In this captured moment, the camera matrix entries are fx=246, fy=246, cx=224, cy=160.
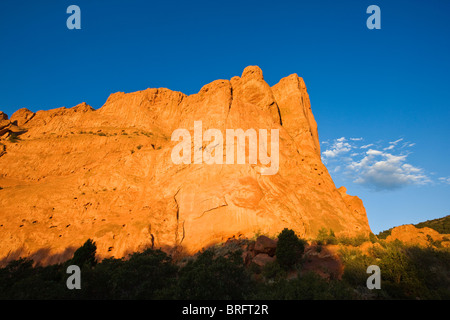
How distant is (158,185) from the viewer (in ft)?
116

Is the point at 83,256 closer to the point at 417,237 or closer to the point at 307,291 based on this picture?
the point at 307,291

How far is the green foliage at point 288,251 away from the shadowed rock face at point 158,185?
335 inches

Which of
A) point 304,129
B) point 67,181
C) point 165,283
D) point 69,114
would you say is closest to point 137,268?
point 165,283

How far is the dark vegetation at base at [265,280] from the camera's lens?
42.1 ft

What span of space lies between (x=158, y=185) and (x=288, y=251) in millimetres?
22796

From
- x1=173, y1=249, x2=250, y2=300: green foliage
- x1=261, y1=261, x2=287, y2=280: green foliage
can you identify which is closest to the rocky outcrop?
x1=261, y1=261, x2=287, y2=280: green foliage

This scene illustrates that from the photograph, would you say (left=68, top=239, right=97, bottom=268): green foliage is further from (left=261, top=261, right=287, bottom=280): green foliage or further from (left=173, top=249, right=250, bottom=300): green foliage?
(left=261, top=261, right=287, bottom=280): green foliage

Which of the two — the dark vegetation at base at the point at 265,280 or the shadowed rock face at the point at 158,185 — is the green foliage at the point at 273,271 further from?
the shadowed rock face at the point at 158,185

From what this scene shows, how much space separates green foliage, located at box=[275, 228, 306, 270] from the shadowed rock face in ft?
28.0

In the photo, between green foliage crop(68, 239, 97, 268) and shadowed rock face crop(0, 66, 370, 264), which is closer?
green foliage crop(68, 239, 97, 268)

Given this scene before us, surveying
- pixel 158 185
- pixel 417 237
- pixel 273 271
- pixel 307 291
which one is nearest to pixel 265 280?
pixel 273 271

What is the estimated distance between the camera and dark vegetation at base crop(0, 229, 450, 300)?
12844 millimetres

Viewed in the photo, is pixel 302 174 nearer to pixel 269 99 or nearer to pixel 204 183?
pixel 204 183
